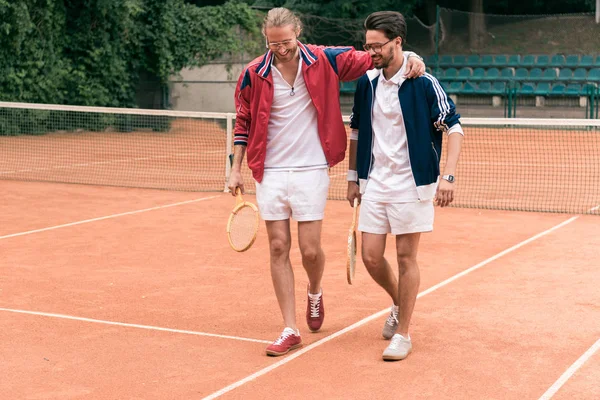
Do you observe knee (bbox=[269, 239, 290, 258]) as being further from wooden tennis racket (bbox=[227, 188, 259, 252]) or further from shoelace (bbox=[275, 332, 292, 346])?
shoelace (bbox=[275, 332, 292, 346])

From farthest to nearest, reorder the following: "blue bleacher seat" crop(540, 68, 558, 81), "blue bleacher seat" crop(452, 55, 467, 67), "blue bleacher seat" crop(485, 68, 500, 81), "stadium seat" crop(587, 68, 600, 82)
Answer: "blue bleacher seat" crop(452, 55, 467, 67)
"blue bleacher seat" crop(485, 68, 500, 81)
"blue bleacher seat" crop(540, 68, 558, 81)
"stadium seat" crop(587, 68, 600, 82)

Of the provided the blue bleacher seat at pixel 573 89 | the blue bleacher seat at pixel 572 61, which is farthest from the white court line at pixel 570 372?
the blue bleacher seat at pixel 572 61

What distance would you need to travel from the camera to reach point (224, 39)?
2789 centimetres

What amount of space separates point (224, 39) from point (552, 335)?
75.8ft

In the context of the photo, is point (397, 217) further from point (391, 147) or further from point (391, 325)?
point (391, 325)

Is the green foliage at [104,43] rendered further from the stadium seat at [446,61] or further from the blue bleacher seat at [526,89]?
the blue bleacher seat at [526,89]

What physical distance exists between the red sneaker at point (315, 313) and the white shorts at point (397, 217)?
2.21 ft

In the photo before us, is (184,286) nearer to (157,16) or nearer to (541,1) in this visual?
(157,16)

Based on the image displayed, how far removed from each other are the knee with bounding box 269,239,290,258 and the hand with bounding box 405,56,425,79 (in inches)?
47.4

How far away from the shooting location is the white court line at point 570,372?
4655mm

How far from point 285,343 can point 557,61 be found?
28.4 metres

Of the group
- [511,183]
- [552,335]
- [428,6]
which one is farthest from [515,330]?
[428,6]

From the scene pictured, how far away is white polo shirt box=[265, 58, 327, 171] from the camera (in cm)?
543

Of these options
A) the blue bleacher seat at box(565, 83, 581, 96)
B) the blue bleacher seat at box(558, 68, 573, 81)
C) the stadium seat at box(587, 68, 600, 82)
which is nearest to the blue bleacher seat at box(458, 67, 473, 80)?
the blue bleacher seat at box(558, 68, 573, 81)
